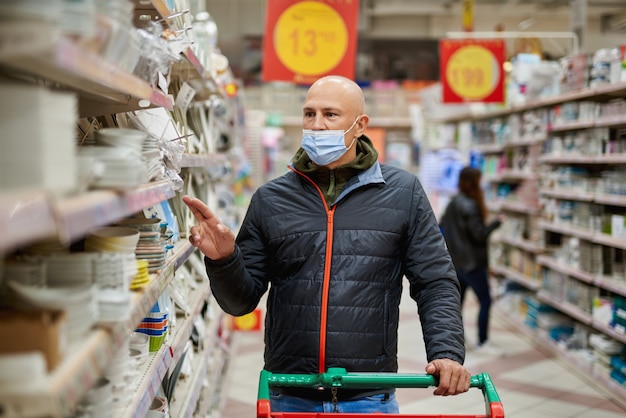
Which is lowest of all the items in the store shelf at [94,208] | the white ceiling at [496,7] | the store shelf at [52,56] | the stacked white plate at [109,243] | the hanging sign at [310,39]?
the stacked white plate at [109,243]

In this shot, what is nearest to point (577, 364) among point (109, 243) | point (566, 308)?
point (566, 308)

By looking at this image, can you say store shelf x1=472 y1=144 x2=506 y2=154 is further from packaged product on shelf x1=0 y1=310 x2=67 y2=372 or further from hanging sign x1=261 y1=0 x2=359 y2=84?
packaged product on shelf x1=0 y1=310 x2=67 y2=372

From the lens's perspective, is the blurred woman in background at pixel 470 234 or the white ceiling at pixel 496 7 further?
the white ceiling at pixel 496 7

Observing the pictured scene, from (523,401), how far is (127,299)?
4836mm

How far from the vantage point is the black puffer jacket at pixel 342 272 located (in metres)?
2.60

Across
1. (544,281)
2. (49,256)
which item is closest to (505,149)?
(544,281)

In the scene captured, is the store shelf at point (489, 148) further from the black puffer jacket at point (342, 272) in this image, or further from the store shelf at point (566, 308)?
the black puffer jacket at point (342, 272)

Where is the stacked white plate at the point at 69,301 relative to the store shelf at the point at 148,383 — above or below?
above

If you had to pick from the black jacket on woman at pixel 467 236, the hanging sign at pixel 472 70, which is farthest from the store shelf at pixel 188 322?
the hanging sign at pixel 472 70

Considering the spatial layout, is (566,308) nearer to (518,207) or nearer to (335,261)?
(518,207)

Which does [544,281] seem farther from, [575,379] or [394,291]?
[394,291]

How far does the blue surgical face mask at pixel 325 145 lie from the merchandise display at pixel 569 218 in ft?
11.6

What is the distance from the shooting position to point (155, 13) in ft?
8.40

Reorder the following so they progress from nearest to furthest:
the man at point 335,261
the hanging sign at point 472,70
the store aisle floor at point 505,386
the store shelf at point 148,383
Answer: the store shelf at point 148,383 < the man at point 335,261 < the store aisle floor at point 505,386 < the hanging sign at point 472,70
